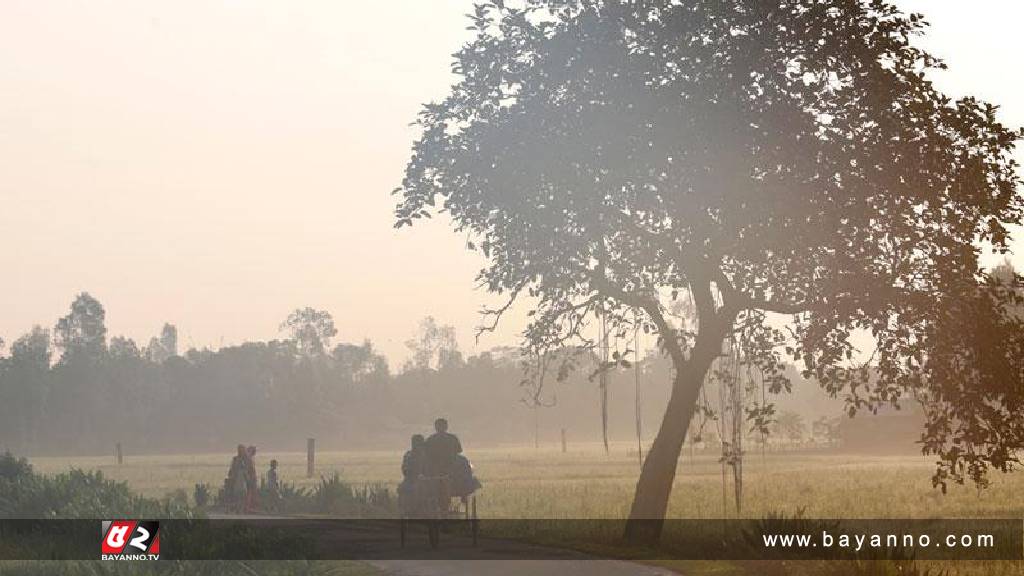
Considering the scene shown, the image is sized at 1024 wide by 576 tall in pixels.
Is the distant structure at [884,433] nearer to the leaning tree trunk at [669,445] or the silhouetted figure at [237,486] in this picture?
the silhouetted figure at [237,486]

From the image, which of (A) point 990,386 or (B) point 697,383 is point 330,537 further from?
(A) point 990,386

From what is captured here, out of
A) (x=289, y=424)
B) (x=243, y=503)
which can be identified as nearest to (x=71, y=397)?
(x=289, y=424)

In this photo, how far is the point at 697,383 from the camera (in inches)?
1051

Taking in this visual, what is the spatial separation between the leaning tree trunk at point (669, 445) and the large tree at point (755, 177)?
7 cm

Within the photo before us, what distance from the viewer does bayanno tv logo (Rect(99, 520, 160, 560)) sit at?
77.3 ft

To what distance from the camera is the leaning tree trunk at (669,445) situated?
25438 mm

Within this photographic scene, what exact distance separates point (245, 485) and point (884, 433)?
79.3 metres

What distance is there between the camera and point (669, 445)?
2606cm

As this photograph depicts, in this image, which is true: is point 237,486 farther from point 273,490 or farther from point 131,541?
point 131,541

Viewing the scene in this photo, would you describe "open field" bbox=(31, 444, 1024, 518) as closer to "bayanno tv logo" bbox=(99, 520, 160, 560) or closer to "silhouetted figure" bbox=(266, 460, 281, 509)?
"silhouetted figure" bbox=(266, 460, 281, 509)

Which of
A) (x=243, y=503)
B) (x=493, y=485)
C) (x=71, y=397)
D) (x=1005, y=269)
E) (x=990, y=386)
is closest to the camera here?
(x=990, y=386)

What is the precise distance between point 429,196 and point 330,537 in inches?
272

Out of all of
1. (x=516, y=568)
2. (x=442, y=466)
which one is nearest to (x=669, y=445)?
(x=442, y=466)

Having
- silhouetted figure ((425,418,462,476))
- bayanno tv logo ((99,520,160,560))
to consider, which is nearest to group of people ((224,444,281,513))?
bayanno tv logo ((99,520,160,560))
